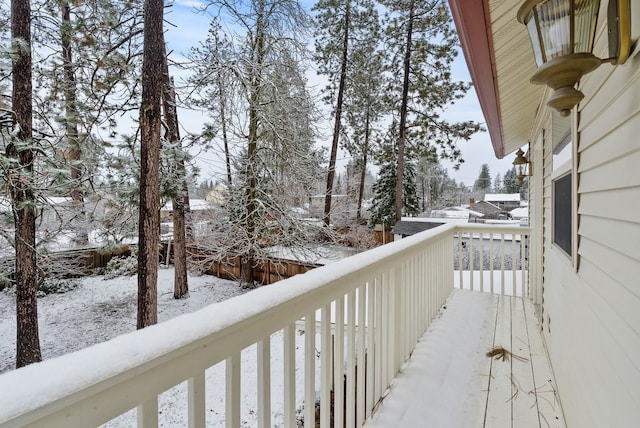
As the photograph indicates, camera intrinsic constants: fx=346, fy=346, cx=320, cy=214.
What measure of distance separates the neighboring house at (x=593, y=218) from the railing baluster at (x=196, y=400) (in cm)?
115

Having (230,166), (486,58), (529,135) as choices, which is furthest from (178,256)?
(486,58)

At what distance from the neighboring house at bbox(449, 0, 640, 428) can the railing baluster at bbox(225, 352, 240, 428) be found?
1.08 meters

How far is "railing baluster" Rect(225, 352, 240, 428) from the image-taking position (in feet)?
3.04

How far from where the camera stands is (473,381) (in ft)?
7.50

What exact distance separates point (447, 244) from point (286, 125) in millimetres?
5903

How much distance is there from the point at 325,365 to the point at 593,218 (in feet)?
4.23

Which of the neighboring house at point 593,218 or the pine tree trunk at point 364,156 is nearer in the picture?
the neighboring house at point 593,218

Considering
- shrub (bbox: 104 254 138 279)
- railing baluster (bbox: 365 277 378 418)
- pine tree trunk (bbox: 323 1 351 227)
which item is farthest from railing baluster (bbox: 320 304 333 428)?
shrub (bbox: 104 254 138 279)

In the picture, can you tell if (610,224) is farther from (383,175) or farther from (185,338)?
(383,175)

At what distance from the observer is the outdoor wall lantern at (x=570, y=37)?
994 millimetres

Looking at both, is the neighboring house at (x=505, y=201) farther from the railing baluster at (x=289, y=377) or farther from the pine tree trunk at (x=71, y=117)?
the railing baluster at (x=289, y=377)

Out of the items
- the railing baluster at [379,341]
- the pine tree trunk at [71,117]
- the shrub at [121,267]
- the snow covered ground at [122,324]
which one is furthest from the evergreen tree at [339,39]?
the railing baluster at [379,341]

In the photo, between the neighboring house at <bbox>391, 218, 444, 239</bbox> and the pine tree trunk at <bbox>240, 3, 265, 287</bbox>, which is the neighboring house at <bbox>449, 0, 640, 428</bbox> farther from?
the pine tree trunk at <bbox>240, 3, 265, 287</bbox>

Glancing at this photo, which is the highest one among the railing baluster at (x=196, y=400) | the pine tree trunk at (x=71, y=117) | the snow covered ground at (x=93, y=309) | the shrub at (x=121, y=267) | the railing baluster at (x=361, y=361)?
the pine tree trunk at (x=71, y=117)
